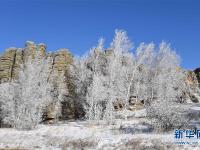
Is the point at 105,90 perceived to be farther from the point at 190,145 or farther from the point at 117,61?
the point at 190,145

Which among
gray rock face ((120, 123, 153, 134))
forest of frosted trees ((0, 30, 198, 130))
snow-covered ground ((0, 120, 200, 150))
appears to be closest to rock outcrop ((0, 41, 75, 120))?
forest of frosted trees ((0, 30, 198, 130))

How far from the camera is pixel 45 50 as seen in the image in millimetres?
90250

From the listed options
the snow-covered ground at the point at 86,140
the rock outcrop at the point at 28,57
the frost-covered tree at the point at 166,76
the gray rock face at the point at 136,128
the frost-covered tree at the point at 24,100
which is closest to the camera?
the snow-covered ground at the point at 86,140

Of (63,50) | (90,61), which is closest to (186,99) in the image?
(90,61)

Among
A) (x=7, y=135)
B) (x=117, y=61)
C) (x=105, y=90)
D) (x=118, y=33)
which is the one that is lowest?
(x=7, y=135)

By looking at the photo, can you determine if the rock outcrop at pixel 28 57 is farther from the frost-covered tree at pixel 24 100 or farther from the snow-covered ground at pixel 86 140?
the snow-covered ground at pixel 86 140

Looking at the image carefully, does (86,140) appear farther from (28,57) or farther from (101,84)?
(28,57)

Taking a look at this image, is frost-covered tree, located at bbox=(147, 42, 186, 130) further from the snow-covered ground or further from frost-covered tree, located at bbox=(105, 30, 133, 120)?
the snow-covered ground

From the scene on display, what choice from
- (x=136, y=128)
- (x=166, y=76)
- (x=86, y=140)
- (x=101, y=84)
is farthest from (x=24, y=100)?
(x=166, y=76)

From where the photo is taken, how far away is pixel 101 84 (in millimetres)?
58031

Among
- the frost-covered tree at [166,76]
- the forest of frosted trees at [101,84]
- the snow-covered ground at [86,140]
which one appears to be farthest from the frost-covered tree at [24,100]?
the frost-covered tree at [166,76]

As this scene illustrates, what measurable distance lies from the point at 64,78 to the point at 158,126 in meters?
41.0

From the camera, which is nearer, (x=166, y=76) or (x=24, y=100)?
(x=24, y=100)

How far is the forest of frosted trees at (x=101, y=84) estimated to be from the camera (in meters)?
52.2
